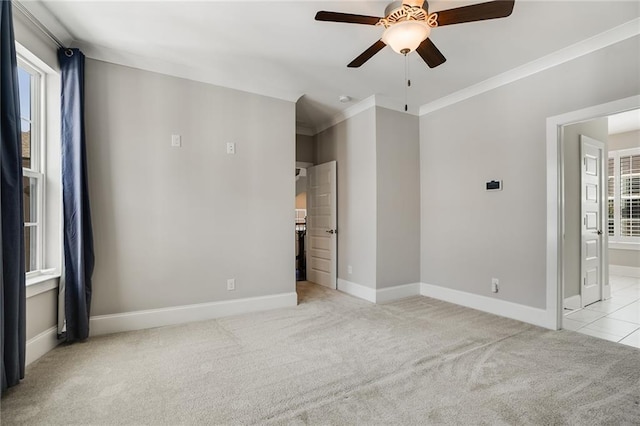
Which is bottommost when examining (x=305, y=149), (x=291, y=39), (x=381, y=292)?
(x=381, y=292)

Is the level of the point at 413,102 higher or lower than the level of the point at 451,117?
higher

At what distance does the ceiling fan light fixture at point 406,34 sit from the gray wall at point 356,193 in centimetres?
217

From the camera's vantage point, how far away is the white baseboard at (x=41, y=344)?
242 centimetres

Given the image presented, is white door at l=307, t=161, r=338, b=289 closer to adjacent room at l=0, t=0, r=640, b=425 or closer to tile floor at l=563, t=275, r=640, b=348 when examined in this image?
adjacent room at l=0, t=0, r=640, b=425

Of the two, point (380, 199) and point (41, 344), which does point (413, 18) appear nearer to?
point (380, 199)

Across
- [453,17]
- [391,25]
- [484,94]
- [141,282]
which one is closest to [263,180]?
[141,282]

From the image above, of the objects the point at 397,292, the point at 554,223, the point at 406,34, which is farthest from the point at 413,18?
the point at 397,292

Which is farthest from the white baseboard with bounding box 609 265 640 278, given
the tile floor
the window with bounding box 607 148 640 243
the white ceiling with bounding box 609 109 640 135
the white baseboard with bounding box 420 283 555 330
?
the white baseboard with bounding box 420 283 555 330

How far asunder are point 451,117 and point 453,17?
2.37m

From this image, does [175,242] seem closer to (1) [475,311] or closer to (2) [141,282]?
(2) [141,282]

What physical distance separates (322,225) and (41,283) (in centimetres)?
359

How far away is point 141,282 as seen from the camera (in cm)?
322

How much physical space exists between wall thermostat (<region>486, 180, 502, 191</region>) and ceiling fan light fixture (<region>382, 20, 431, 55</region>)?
2.24m

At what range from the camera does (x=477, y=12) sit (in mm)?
1944
